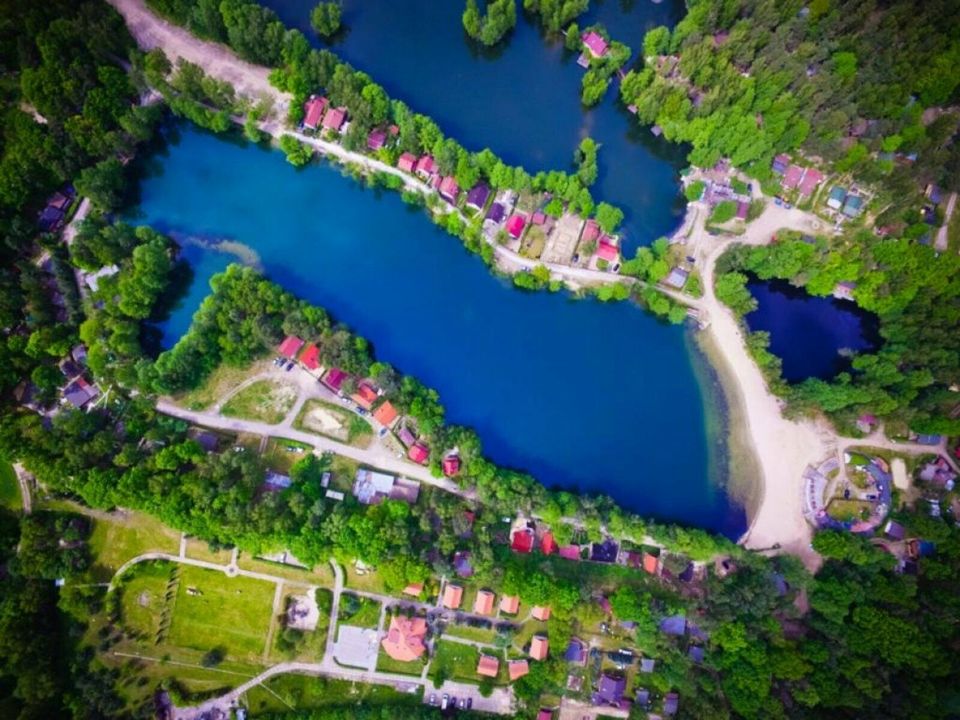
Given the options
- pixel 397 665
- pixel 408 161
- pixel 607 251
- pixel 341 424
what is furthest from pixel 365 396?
pixel 607 251

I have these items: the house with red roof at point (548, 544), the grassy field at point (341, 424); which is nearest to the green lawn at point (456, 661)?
the house with red roof at point (548, 544)

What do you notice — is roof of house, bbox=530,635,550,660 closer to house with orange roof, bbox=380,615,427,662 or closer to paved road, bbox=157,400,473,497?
house with orange roof, bbox=380,615,427,662

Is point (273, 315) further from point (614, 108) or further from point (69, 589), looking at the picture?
point (614, 108)

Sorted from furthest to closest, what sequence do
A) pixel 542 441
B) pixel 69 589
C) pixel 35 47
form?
1. pixel 542 441
2. pixel 35 47
3. pixel 69 589

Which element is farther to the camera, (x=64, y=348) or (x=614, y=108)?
(x=614, y=108)

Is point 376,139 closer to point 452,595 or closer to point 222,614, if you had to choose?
point 452,595

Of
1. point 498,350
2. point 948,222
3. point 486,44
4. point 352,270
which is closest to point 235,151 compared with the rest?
point 352,270

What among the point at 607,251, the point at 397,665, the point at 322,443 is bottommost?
the point at 397,665
